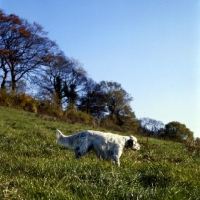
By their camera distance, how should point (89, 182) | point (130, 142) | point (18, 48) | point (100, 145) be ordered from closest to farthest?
1. point (89, 182)
2. point (100, 145)
3. point (130, 142)
4. point (18, 48)

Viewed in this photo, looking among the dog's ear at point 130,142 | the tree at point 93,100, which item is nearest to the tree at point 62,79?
the tree at point 93,100

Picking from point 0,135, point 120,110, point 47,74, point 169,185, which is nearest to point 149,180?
point 169,185

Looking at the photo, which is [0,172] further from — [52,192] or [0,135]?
[0,135]

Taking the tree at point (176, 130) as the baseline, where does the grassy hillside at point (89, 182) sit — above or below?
below

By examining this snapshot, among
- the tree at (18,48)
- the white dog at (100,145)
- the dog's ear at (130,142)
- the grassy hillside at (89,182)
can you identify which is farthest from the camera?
the tree at (18,48)

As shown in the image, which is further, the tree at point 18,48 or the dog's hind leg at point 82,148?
the tree at point 18,48

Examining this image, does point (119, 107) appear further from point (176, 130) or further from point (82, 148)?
point (82, 148)

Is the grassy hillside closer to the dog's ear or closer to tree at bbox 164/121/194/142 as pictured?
the dog's ear

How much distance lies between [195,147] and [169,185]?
9346mm

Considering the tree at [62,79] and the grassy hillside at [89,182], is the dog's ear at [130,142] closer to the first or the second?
the grassy hillside at [89,182]

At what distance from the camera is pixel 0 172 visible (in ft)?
18.9

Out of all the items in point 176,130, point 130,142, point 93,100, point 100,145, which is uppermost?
point 93,100

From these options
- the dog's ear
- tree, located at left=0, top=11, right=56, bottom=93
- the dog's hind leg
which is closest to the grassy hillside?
the dog's hind leg

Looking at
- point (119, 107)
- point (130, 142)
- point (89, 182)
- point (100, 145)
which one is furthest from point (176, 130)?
point (89, 182)
